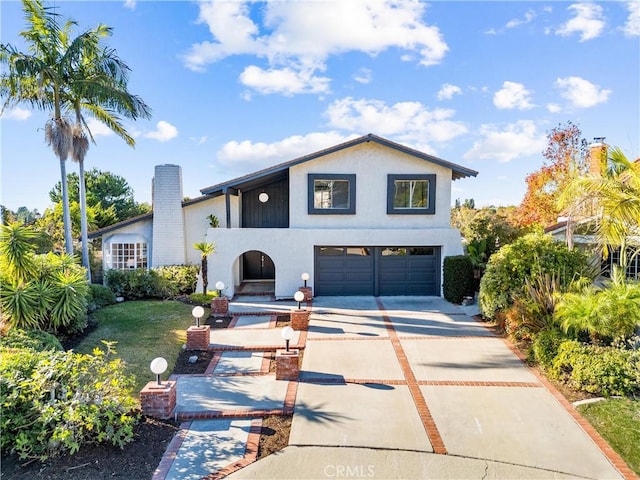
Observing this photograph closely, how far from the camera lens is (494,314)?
41.6 ft

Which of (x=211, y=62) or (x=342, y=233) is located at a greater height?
(x=211, y=62)

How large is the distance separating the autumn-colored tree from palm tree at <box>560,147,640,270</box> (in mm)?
11957

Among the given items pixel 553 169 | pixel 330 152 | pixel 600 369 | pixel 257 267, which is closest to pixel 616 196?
pixel 600 369

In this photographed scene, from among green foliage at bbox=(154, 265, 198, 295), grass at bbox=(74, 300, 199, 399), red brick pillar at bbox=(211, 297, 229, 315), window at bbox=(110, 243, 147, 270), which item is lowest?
grass at bbox=(74, 300, 199, 399)

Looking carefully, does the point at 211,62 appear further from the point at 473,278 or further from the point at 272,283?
the point at 473,278

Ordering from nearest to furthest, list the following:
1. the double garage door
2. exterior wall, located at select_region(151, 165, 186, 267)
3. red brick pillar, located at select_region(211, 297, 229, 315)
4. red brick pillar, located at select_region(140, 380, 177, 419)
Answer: red brick pillar, located at select_region(140, 380, 177, 419) < red brick pillar, located at select_region(211, 297, 229, 315) < the double garage door < exterior wall, located at select_region(151, 165, 186, 267)

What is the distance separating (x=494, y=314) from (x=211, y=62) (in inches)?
655

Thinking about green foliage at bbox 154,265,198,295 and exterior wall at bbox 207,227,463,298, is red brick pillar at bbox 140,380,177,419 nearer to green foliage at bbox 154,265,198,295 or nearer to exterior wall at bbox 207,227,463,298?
exterior wall at bbox 207,227,463,298

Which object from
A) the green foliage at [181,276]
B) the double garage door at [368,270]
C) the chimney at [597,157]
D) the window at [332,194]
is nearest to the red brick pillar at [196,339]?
the green foliage at [181,276]

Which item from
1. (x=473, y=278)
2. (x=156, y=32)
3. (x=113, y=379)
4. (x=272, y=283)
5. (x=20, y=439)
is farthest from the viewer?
(x=272, y=283)

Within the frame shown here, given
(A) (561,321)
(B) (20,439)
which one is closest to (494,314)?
(A) (561,321)

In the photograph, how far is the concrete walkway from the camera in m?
5.72

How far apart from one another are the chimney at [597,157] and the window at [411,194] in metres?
6.55

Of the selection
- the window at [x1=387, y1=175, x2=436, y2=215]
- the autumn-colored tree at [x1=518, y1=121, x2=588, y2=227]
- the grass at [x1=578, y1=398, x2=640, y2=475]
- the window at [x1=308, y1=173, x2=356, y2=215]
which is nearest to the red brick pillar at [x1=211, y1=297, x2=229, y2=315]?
the window at [x1=308, y1=173, x2=356, y2=215]
